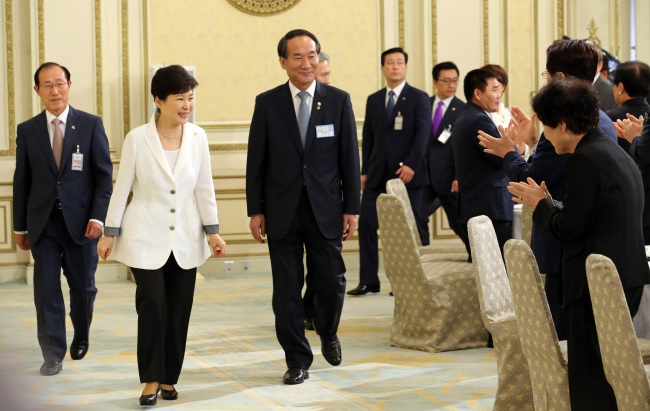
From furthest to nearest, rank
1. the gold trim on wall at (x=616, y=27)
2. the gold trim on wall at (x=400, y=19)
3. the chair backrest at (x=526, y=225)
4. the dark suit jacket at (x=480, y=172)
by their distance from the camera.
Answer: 1. the gold trim on wall at (x=616, y=27)
2. the gold trim on wall at (x=400, y=19)
3. the dark suit jacket at (x=480, y=172)
4. the chair backrest at (x=526, y=225)

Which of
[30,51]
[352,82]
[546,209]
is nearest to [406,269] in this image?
[546,209]

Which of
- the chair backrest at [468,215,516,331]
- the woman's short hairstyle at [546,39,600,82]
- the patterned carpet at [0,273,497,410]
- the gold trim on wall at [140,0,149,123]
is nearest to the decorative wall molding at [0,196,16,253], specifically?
the gold trim on wall at [140,0,149,123]

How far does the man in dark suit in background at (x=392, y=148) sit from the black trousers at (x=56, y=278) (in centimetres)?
247

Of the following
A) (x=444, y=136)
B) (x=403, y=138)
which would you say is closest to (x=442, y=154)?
(x=444, y=136)

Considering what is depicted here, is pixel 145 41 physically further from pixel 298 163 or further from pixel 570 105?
pixel 570 105

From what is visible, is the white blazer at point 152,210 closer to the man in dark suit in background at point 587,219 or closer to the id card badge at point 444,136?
the man in dark suit in background at point 587,219

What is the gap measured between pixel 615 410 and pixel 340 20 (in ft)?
20.6

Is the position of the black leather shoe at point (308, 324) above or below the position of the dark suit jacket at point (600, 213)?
below

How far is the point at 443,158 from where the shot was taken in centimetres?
662

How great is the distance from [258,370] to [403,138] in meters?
2.70

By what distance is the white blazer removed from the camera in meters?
3.55

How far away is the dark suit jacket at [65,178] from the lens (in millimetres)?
4340

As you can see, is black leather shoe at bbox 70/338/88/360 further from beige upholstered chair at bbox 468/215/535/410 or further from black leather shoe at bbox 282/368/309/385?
beige upholstered chair at bbox 468/215/535/410

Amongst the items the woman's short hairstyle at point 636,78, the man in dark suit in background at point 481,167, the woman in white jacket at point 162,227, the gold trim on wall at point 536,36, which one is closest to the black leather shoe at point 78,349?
the woman in white jacket at point 162,227
